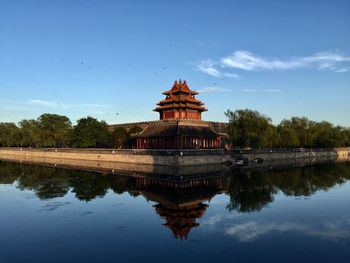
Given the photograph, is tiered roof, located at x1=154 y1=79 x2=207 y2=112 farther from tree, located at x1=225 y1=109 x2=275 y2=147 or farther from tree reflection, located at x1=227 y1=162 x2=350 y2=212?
tree reflection, located at x1=227 y1=162 x2=350 y2=212

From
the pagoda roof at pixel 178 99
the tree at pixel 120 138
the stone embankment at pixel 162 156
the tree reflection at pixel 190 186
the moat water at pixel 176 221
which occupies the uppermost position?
the pagoda roof at pixel 178 99

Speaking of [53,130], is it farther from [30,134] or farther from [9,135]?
[9,135]

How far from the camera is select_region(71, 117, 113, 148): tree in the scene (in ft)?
206

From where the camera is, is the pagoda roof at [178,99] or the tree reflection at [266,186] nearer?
the tree reflection at [266,186]

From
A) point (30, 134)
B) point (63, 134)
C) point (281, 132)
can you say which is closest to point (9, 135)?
point (30, 134)

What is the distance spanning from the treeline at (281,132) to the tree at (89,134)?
2483cm

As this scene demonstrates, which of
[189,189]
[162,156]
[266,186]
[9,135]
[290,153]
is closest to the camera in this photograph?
[189,189]

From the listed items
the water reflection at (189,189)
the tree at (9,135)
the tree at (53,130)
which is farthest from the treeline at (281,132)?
the tree at (9,135)

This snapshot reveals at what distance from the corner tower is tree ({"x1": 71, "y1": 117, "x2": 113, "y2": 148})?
1307 centimetres

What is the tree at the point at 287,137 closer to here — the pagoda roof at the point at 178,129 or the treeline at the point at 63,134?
the pagoda roof at the point at 178,129

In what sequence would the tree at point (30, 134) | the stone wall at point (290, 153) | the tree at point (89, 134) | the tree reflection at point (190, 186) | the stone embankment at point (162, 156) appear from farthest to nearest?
the tree at point (30, 134)
the tree at point (89, 134)
the stone wall at point (290, 153)
the stone embankment at point (162, 156)
the tree reflection at point (190, 186)

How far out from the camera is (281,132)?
212 feet

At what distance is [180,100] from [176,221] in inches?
1548

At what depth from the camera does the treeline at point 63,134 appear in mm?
63250
